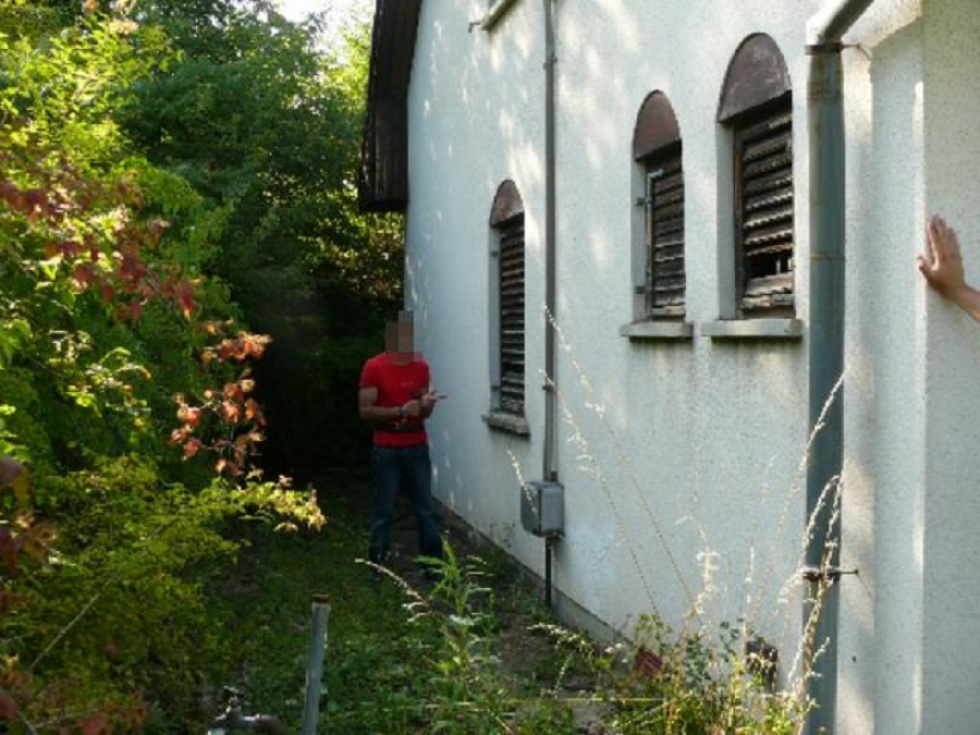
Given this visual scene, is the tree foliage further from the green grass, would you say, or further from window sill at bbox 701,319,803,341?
window sill at bbox 701,319,803,341

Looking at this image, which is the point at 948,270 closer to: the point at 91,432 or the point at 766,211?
the point at 766,211

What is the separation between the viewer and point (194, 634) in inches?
261

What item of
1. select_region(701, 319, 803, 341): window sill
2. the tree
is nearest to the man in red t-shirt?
the tree

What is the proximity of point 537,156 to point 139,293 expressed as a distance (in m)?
5.87

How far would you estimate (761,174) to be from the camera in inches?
236

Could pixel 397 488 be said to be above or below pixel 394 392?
below

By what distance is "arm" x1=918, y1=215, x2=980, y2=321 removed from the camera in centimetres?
423

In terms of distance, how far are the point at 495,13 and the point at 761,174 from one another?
5451mm

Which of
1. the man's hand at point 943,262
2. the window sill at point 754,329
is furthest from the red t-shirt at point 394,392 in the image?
the man's hand at point 943,262

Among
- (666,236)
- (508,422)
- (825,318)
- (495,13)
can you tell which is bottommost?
(508,422)

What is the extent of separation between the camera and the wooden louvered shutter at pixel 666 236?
707 cm

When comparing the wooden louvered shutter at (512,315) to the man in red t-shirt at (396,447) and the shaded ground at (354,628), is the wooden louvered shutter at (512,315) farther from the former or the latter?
the shaded ground at (354,628)

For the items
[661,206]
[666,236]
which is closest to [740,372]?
[666,236]

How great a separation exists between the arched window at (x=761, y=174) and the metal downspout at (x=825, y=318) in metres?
0.75
